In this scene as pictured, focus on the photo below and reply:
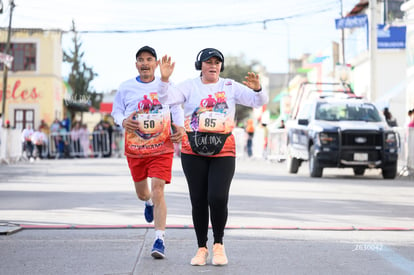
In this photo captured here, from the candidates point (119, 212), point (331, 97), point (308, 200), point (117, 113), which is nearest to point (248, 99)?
point (117, 113)

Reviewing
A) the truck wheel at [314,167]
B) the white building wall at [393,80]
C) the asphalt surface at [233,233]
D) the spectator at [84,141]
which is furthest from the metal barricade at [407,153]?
the white building wall at [393,80]

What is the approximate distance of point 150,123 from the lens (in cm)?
740

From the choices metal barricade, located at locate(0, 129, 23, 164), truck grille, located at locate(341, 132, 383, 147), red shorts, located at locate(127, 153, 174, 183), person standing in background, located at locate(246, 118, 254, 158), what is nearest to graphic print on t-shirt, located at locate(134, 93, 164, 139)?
red shorts, located at locate(127, 153, 174, 183)

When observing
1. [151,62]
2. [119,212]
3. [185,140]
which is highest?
[151,62]

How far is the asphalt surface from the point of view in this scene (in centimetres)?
664

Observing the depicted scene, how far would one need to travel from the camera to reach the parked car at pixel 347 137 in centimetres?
1914

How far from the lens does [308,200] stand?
519 inches

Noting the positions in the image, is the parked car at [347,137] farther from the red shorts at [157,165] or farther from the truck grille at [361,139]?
the red shorts at [157,165]

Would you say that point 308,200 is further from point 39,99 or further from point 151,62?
point 39,99

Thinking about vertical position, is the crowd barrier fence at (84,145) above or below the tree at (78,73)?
below

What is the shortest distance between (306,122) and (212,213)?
1333cm

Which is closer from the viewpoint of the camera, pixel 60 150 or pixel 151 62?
pixel 151 62

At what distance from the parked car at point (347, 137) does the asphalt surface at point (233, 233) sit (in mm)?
3777

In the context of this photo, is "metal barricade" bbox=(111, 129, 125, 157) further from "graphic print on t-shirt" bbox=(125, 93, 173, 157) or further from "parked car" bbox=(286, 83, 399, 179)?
"graphic print on t-shirt" bbox=(125, 93, 173, 157)
